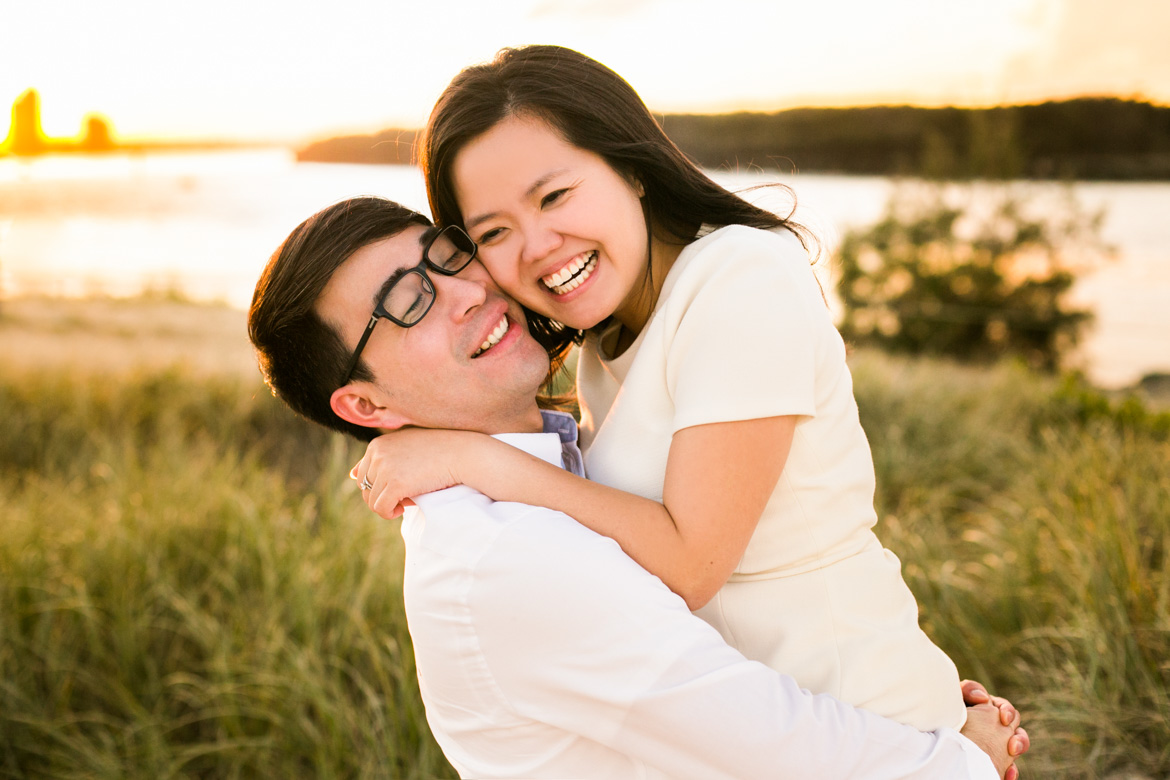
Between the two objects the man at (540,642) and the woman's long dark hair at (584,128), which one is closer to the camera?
the man at (540,642)

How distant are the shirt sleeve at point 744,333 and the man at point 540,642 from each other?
363 mm

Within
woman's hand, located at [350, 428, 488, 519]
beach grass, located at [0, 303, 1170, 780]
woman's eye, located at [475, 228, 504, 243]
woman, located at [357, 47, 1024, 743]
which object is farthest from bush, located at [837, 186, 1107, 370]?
woman's hand, located at [350, 428, 488, 519]

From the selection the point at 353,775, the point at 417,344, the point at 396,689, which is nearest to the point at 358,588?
the point at 396,689

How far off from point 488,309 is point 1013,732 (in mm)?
1614

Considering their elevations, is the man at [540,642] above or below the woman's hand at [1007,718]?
above

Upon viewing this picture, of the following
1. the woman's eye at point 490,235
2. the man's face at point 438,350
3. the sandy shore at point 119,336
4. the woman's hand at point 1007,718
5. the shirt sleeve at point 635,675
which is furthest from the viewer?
the sandy shore at point 119,336

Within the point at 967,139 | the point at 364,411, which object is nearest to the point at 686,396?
the point at 364,411

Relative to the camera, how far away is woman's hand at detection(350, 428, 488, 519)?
1.70 metres

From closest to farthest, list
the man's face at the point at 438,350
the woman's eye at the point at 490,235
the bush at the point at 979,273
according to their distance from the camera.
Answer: the man's face at the point at 438,350
the woman's eye at the point at 490,235
the bush at the point at 979,273

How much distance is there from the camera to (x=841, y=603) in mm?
1670

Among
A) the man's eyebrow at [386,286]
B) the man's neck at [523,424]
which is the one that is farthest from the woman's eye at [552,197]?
the man's neck at [523,424]

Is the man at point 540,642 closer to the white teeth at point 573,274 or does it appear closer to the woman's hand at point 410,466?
the woman's hand at point 410,466

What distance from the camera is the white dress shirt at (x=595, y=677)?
1.36 meters

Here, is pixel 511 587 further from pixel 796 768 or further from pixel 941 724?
pixel 941 724
